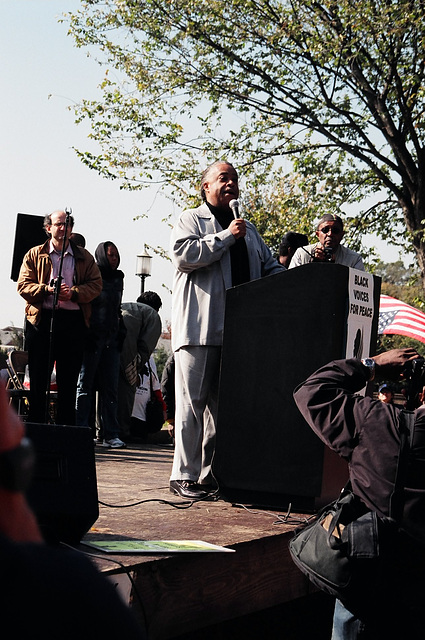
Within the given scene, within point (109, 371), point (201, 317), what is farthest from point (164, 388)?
point (201, 317)

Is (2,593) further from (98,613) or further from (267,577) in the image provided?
(267,577)

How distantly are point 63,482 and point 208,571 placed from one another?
2.18 ft

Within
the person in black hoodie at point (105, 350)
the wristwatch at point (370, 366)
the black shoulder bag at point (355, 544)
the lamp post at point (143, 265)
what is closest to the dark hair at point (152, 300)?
the person in black hoodie at point (105, 350)

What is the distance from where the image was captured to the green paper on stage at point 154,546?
2.92 metres

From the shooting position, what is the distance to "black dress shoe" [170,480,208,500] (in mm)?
4375

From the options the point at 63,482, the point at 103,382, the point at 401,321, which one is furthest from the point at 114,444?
the point at 401,321

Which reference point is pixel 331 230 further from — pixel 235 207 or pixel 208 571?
pixel 208 571

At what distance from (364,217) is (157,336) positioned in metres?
11.3

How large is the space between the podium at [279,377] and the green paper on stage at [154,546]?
103 cm

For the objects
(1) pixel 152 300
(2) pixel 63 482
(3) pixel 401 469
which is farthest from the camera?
(1) pixel 152 300

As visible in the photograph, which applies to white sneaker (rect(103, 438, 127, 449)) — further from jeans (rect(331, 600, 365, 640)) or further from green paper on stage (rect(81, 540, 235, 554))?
jeans (rect(331, 600, 365, 640))

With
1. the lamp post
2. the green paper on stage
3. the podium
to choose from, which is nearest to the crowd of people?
the podium

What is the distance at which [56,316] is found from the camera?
6504 mm

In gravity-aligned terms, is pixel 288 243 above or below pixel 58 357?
above
